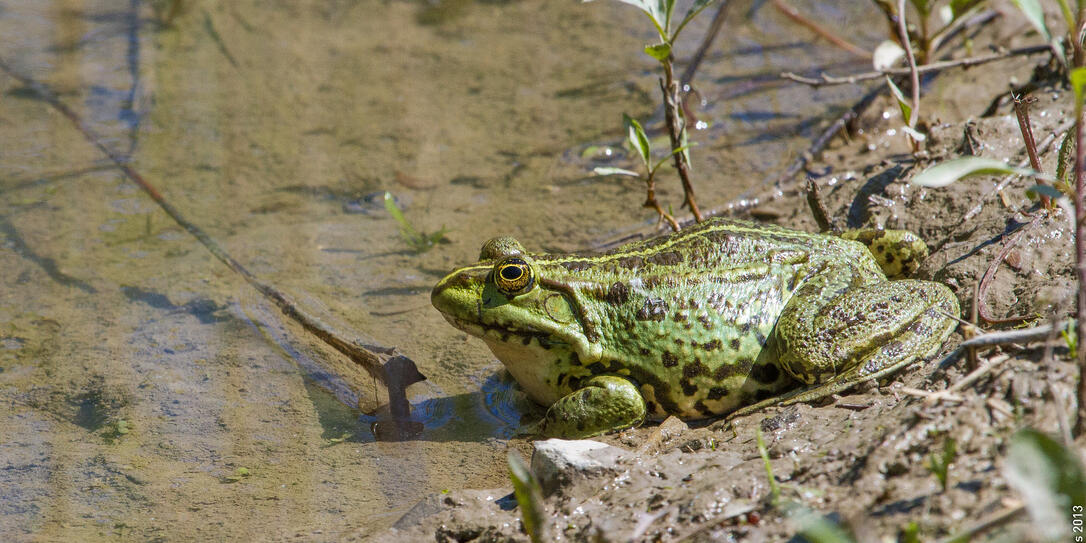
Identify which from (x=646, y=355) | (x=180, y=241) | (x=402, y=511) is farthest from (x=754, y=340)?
(x=180, y=241)

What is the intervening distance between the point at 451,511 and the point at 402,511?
336mm

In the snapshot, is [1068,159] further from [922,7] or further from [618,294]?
[618,294]

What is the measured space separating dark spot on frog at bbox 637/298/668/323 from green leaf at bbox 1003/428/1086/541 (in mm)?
2197

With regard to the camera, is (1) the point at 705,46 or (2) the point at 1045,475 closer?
(2) the point at 1045,475

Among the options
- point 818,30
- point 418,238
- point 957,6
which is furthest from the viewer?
point 818,30

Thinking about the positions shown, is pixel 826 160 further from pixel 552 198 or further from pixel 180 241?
pixel 180 241

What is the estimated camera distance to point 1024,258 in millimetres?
4645

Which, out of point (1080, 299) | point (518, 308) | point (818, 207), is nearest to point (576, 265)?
point (518, 308)

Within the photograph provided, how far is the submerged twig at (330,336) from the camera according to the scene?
4.96 metres

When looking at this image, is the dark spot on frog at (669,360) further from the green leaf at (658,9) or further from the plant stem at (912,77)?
the plant stem at (912,77)

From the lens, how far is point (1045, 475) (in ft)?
7.96

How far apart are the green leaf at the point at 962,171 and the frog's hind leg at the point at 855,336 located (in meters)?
1.32

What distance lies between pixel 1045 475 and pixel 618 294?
246cm

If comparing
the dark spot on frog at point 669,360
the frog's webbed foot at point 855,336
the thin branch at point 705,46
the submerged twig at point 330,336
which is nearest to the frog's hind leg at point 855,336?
the frog's webbed foot at point 855,336
